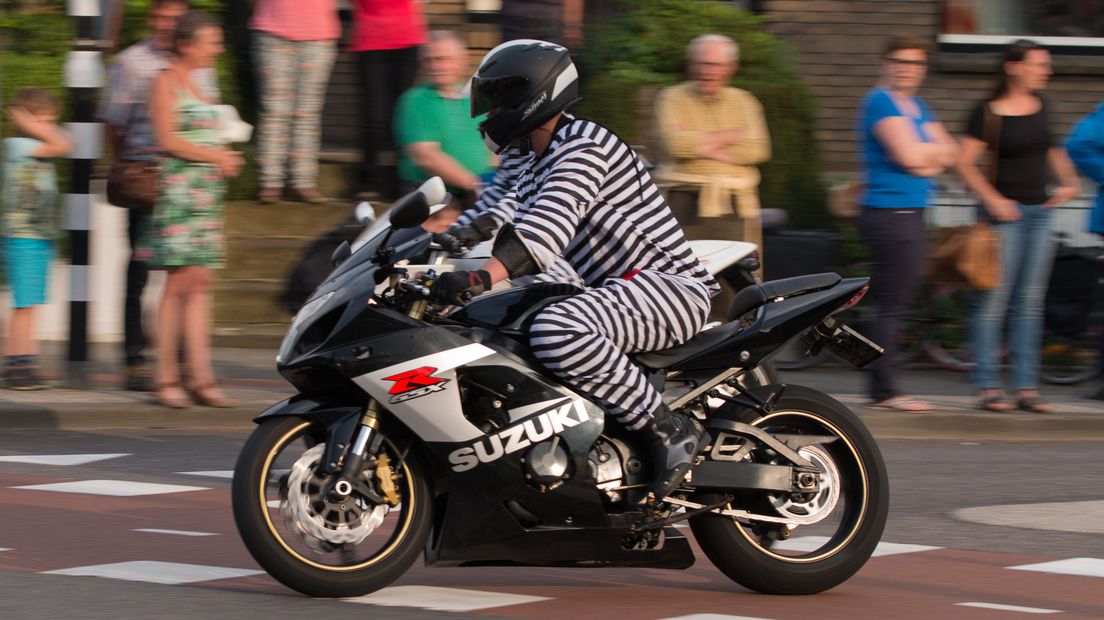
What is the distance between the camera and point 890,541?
287 inches

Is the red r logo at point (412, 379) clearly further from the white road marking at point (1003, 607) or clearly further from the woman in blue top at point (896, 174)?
the woman in blue top at point (896, 174)

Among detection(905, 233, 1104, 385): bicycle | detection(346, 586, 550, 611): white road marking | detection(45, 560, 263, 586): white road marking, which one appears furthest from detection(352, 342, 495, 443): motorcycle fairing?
detection(905, 233, 1104, 385): bicycle

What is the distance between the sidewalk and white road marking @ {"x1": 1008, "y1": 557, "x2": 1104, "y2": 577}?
11.6 ft

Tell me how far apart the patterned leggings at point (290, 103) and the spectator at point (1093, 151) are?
508 centimetres

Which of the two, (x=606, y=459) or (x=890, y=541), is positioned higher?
(x=606, y=459)

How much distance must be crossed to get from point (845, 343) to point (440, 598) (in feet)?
5.21

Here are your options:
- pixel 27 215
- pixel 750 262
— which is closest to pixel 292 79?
pixel 27 215

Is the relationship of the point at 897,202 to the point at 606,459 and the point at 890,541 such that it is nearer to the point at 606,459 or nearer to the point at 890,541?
the point at 890,541

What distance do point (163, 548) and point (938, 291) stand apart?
7035 millimetres

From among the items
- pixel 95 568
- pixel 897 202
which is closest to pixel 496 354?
pixel 95 568

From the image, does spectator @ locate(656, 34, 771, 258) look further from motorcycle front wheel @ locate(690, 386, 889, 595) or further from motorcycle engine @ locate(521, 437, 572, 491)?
motorcycle engine @ locate(521, 437, 572, 491)

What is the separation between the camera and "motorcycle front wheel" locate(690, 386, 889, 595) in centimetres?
609

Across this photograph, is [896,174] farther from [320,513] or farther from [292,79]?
[320,513]

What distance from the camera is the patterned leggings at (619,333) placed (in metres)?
5.78
